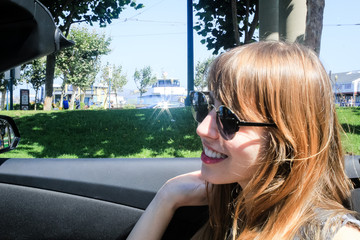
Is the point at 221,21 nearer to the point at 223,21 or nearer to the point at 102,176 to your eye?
the point at 223,21

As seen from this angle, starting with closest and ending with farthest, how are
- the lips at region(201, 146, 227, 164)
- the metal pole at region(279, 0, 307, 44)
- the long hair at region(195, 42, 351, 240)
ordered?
1. the long hair at region(195, 42, 351, 240)
2. the lips at region(201, 146, 227, 164)
3. the metal pole at region(279, 0, 307, 44)

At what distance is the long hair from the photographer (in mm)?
1141

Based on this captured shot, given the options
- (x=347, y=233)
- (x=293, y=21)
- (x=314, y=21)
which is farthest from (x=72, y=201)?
(x=293, y=21)

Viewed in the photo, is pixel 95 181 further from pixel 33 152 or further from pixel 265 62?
pixel 33 152

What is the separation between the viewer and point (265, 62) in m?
1.19

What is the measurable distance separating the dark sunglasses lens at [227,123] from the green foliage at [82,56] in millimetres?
31764

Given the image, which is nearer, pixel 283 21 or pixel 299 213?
pixel 299 213

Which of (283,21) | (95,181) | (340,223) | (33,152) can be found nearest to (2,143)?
(95,181)

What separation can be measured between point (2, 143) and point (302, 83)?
1311 mm

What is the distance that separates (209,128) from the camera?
128 centimetres

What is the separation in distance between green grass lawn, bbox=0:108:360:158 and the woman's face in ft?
11.5

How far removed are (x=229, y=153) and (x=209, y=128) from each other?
13 centimetres

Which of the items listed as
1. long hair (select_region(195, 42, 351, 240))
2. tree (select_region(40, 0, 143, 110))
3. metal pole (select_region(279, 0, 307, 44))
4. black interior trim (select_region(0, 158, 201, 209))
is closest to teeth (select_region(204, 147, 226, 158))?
long hair (select_region(195, 42, 351, 240))

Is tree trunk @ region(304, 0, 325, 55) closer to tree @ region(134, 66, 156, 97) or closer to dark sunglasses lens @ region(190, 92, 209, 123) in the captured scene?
dark sunglasses lens @ region(190, 92, 209, 123)
